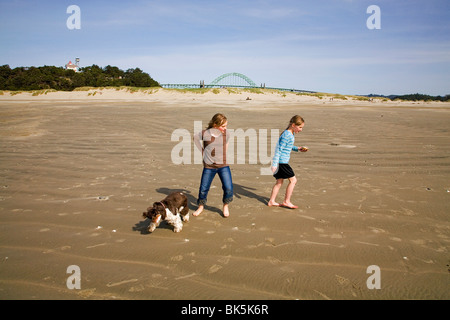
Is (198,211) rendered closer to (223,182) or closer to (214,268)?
(223,182)

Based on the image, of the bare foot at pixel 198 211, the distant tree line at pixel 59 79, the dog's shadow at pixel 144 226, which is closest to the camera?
the dog's shadow at pixel 144 226

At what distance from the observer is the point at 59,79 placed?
48.4 m

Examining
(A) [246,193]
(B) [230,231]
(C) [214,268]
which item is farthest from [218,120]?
(C) [214,268]

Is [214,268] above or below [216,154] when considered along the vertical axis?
below

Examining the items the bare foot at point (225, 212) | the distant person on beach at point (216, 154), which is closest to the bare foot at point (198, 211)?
the distant person on beach at point (216, 154)

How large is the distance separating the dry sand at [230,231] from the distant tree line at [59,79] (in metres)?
44.9

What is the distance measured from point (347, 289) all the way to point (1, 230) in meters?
4.94

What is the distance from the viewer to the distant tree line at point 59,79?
46.1m

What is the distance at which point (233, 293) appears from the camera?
309 centimetres

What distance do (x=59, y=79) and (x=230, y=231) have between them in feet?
177

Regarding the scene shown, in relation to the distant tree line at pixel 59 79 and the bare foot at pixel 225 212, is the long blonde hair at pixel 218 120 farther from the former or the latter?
the distant tree line at pixel 59 79

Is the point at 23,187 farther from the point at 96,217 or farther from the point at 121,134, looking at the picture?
the point at 121,134
